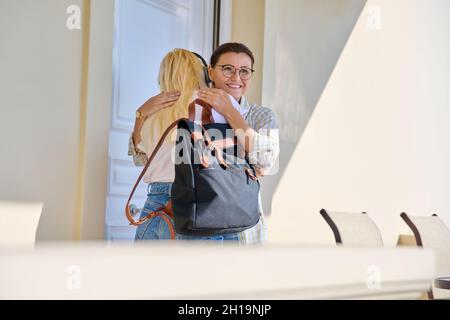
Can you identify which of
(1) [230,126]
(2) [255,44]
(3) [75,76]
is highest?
(2) [255,44]

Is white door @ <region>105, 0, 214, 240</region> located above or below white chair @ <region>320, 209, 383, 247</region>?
above

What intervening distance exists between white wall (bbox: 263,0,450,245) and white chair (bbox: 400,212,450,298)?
80 cm

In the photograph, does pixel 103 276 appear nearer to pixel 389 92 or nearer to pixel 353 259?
pixel 353 259

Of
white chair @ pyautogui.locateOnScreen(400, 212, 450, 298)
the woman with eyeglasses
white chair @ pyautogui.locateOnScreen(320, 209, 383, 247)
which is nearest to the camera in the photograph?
the woman with eyeglasses

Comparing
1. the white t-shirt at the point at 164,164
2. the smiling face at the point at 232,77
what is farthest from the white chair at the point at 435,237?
the white t-shirt at the point at 164,164

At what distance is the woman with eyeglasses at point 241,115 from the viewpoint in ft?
6.27

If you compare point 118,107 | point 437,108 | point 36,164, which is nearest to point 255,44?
point 118,107

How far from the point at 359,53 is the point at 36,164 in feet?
10.6

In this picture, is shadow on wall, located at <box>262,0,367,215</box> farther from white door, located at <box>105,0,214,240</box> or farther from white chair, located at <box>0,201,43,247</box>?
white chair, located at <box>0,201,43,247</box>

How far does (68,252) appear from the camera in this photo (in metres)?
0.56

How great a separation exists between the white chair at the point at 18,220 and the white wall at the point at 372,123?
189 centimetres

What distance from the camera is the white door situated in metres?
3.22

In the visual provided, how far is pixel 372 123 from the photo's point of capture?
17.8 ft

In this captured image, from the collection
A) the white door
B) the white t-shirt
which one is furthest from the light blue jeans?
the white door
